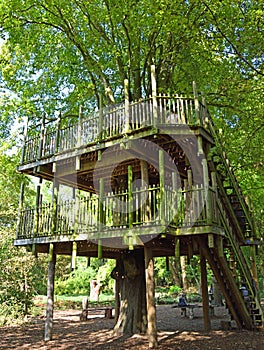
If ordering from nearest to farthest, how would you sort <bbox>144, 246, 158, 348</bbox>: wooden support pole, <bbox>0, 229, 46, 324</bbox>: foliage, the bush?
<bbox>144, 246, 158, 348</bbox>: wooden support pole, <bbox>0, 229, 46, 324</bbox>: foliage, the bush

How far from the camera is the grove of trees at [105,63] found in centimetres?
1137

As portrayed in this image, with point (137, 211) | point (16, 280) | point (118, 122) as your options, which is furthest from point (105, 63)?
point (16, 280)

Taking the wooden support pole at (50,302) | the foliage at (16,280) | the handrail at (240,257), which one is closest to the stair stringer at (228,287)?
the handrail at (240,257)

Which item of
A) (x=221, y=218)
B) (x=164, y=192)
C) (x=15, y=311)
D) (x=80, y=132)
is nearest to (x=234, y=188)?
(x=221, y=218)

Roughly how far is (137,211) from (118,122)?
9.59 ft

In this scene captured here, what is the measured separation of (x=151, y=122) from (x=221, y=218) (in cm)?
335

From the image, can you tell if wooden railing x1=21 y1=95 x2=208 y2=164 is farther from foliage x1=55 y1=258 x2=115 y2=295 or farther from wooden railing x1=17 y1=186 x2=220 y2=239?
foliage x1=55 y1=258 x2=115 y2=295

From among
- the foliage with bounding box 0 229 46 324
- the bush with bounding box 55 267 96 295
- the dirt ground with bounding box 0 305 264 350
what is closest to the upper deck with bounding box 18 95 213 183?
the dirt ground with bounding box 0 305 264 350

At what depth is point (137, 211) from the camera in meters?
9.38

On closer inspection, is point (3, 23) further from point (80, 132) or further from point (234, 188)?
point (234, 188)

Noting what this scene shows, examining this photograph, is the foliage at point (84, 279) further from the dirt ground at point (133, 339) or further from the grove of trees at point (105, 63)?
the dirt ground at point (133, 339)

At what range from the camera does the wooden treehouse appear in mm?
9328

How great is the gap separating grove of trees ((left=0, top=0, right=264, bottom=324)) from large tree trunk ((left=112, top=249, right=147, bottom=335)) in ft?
15.7

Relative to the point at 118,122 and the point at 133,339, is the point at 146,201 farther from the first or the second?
the point at 133,339
